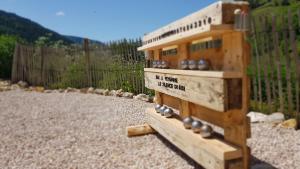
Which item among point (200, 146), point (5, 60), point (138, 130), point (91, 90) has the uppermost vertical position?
point (5, 60)

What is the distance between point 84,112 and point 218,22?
18.3 ft

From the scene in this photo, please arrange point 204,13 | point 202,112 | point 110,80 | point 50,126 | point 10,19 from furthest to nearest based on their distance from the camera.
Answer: point 10,19, point 110,80, point 50,126, point 202,112, point 204,13

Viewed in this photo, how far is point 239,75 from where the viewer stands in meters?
3.21

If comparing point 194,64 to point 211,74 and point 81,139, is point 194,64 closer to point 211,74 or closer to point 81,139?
point 211,74

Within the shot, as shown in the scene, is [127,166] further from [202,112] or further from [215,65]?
[215,65]

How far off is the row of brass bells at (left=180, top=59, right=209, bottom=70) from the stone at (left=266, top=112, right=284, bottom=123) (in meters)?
2.76

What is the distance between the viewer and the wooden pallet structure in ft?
10.5

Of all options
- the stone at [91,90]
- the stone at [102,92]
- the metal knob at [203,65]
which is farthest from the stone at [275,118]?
the stone at [91,90]

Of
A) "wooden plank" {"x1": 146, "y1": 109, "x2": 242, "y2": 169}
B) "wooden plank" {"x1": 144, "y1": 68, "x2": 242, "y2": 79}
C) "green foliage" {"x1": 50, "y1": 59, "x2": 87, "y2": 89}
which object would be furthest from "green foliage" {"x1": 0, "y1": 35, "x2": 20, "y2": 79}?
"wooden plank" {"x1": 144, "y1": 68, "x2": 242, "y2": 79}

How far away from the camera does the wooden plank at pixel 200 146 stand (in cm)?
333

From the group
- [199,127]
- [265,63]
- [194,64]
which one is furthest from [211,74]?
[265,63]

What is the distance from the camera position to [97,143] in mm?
5590

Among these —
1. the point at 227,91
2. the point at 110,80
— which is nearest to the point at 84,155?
the point at 227,91

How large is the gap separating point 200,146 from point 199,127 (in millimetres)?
272
